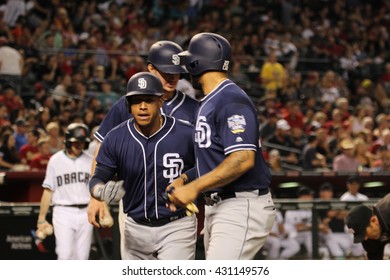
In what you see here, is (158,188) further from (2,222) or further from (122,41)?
(122,41)

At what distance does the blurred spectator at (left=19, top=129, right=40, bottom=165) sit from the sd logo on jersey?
7.88 metres

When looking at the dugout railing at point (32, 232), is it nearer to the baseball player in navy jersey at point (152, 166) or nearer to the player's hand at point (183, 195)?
the baseball player in navy jersey at point (152, 166)

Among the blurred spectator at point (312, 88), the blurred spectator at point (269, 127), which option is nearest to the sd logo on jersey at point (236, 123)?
the blurred spectator at point (269, 127)

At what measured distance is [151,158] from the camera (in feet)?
19.9

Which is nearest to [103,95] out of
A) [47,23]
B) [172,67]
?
[47,23]

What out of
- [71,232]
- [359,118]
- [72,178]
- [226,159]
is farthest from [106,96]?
[226,159]

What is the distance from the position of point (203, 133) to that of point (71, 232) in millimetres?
4849

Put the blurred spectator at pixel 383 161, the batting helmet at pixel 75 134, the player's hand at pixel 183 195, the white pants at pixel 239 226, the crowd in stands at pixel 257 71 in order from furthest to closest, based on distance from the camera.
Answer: the blurred spectator at pixel 383 161 → the crowd in stands at pixel 257 71 → the batting helmet at pixel 75 134 → the white pants at pixel 239 226 → the player's hand at pixel 183 195

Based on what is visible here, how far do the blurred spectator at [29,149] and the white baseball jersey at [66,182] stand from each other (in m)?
2.75

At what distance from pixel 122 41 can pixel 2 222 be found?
8.36m

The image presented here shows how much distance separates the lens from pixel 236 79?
19188 millimetres

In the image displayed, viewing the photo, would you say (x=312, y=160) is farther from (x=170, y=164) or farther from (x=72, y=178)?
(x=170, y=164)

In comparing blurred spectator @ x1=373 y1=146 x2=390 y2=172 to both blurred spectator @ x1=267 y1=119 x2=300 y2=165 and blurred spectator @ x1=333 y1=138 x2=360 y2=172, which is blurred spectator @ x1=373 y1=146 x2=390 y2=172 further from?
blurred spectator @ x1=267 y1=119 x2=300 y2=165

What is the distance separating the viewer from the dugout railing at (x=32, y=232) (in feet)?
34.7
